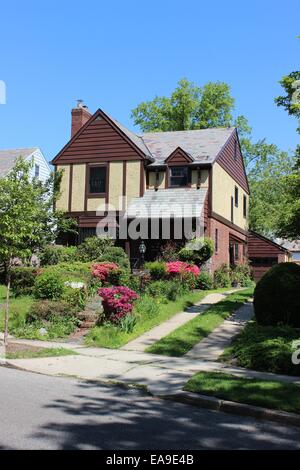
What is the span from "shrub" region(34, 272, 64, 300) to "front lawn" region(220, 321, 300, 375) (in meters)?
6.47

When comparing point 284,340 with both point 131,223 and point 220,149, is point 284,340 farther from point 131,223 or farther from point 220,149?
point 220,149

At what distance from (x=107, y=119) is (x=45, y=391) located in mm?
23016

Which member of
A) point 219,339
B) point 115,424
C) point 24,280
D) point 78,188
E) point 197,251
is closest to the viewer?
point 115,424

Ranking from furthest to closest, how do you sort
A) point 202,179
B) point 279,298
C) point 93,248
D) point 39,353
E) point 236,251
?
point 236,251
point 202,179
point 93,248
point 279,298
point 39,353

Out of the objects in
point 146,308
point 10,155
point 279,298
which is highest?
point 10,155

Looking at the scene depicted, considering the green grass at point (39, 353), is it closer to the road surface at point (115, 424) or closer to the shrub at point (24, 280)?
the road surface at point (115, 424)

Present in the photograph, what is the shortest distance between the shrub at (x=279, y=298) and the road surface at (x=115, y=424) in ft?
19.3

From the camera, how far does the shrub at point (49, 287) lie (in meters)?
16.7

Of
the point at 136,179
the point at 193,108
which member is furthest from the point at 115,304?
the point at 193,108

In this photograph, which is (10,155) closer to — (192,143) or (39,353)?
(192,143)

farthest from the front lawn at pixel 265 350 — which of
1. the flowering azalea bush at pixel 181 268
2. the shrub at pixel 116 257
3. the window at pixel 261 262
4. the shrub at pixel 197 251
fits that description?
the window at pixel 261 262

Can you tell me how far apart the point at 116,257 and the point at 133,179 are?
6.01 m

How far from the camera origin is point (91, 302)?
56.1ft

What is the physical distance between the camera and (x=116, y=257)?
24203mm
